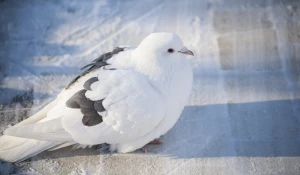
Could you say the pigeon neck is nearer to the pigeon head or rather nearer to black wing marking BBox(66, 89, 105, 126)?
the pigeon head

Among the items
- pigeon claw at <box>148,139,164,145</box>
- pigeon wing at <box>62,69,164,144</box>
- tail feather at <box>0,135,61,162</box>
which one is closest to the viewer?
pigeon wing at <box>62,69,164,144</box>

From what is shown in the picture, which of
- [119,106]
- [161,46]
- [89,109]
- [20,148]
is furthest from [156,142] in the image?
[20,148]

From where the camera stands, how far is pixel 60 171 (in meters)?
3.63

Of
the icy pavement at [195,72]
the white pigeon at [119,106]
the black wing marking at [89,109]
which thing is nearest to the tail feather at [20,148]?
the white pigeon at [119,106]

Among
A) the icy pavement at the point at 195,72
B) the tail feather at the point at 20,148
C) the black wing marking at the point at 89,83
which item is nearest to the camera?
the black wing marking at the point at 89,83

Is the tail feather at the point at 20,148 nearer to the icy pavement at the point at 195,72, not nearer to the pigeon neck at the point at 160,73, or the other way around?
the icy pavement at the point at 195,72

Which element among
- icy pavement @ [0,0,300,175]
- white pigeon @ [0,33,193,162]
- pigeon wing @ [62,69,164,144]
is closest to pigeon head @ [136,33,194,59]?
white pigeon @ [0,33,193,162]

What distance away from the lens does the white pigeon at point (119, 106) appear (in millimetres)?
3307

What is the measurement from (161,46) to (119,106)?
0.68 meters

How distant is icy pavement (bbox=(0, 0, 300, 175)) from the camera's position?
12.0ft

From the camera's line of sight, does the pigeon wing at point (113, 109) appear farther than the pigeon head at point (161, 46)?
No

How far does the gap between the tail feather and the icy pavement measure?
0.52 feet

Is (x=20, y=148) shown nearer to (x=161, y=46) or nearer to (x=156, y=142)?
(x=156, y=142)

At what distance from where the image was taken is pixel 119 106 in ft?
10.8
